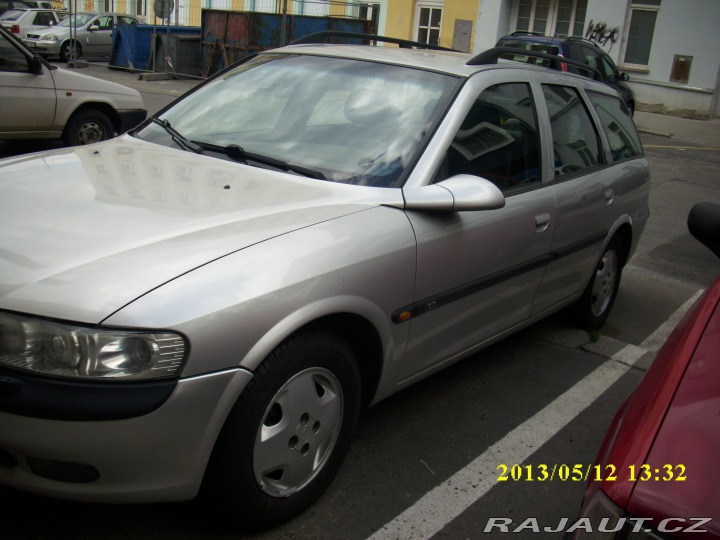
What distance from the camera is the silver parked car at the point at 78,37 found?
76.7 feet

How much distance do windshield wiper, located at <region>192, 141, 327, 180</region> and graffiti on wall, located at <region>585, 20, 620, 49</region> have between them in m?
19.5

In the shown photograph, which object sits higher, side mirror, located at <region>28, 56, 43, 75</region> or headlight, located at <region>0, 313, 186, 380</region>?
side mirror, located at <region>28, 56, 43, 75</region>

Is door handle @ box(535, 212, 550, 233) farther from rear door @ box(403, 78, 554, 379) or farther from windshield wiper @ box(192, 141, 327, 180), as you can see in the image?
windshield wiper @ box(192, 141, 327, 180)

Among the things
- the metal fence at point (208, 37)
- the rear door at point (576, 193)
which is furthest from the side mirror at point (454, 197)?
the metal fence at point (208, 37)

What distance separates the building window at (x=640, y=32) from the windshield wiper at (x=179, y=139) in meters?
19.4

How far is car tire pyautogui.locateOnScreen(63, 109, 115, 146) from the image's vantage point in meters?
8.68

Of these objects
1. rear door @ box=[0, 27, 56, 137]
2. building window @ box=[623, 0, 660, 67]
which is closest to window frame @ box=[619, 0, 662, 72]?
building window @ box=[623, 0, 660, 67]

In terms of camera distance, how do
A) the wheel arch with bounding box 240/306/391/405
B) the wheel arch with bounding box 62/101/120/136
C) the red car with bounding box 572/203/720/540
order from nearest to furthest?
the red car with bounding box 572/203/720/540 < the wheel arch with bounding box 240/306/391/405 < the wheel arch with bounding box 62/101/120/136

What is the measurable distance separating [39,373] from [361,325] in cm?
115

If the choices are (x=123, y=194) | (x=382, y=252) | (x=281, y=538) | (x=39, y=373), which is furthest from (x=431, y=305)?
(x=39, y=373)

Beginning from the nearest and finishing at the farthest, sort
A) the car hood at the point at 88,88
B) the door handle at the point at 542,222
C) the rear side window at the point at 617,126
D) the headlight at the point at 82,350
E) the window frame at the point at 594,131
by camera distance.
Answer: the headlight at the point at 82,350, the door handle at the point at 542,222, the window frame at the point at 594,131, the rear side window at the point at 617,126, the car hood at the point at 88,88

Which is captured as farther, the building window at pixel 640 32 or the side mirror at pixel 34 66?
the building window at pixel 640 32

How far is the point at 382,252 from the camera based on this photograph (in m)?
2.95

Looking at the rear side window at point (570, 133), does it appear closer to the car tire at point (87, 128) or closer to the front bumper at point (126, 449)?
the front bumper at point (126, 449)
